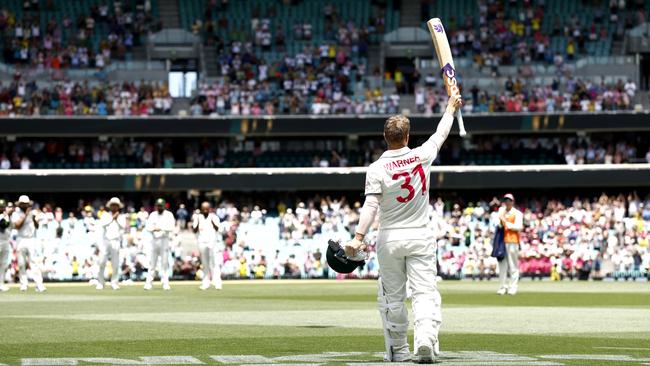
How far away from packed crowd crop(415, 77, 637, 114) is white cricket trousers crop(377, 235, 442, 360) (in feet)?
138

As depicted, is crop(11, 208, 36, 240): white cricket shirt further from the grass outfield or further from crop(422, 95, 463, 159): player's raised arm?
crop(422, 95, 463, 159): player's raised arm

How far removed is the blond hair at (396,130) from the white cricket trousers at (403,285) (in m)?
0.94

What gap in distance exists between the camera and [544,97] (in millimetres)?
53406

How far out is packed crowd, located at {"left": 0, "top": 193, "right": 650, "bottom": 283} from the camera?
4222cm

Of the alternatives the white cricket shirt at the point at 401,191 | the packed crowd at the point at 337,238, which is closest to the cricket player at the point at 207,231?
the packed crowd at the point at 337,238

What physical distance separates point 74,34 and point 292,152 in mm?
11779

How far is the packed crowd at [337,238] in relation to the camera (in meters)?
42.2

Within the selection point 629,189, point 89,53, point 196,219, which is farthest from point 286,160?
point 196,219

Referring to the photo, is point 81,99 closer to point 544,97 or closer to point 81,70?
point 81,70

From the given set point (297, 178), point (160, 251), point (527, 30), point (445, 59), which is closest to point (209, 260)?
point (160, 251)

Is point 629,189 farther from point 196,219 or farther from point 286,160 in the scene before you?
point 196,219

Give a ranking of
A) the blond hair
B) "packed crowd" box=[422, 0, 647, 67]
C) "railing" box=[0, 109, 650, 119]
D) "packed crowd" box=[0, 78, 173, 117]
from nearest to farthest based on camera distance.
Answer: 1. the blond hair
2. "railing" box=[0, 109, 650, 119]
3. "packed crowd" box=[0, 78, 173, 117]
4. "packed crowd" box=[422, 0, 647, 67]

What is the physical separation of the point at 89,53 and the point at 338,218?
51.4 feet

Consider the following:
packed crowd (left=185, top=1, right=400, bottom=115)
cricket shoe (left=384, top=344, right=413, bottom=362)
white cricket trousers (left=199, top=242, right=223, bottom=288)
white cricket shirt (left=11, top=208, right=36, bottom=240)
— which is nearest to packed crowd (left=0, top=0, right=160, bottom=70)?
packed crowd (left=185, top=1, right=400, bottom=115)
